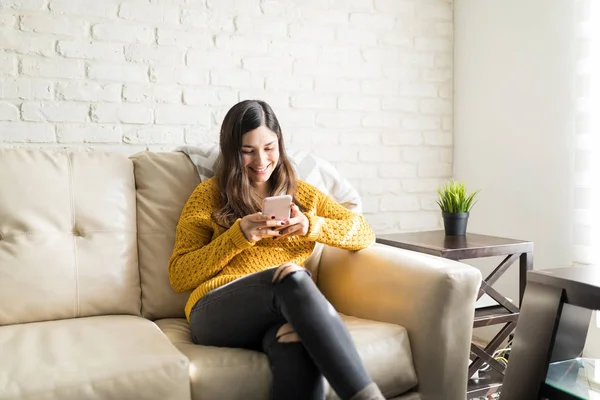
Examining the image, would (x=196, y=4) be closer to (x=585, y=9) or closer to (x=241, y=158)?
(x=241, y=158)

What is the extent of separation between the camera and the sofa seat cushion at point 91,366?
1.29 meters

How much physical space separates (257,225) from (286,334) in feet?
1.15

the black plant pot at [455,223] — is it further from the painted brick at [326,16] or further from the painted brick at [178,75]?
the painted brick at [178,75]

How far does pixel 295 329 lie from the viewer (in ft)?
4.61

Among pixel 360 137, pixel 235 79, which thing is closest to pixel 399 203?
pixel 360 137

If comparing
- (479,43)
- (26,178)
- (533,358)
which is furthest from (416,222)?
(26,178)

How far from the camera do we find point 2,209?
177cm

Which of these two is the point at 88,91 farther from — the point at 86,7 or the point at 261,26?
the point at 261,26

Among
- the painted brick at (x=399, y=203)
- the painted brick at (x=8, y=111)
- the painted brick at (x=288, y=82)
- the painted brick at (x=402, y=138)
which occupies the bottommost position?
the painted brick at (x=399, y=203)

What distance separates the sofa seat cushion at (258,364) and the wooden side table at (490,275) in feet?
1.59

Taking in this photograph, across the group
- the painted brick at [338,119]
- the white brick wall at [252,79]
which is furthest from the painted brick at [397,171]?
the painted brick at [338,119]

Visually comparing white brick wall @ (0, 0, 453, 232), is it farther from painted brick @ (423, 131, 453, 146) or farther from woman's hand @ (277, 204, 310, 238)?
woman's hand @ (277, 204, 310, 238)

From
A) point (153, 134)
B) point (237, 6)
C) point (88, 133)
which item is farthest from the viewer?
point (237, 6)

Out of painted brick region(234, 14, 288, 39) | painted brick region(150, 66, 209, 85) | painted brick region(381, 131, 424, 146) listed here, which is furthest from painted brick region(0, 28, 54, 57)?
painted brick region(381, 131, 424, 146)
